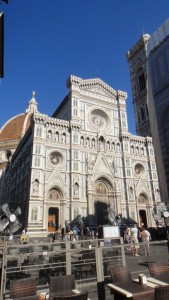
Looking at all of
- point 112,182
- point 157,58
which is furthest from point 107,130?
point 157,58

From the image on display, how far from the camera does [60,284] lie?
4.84 m

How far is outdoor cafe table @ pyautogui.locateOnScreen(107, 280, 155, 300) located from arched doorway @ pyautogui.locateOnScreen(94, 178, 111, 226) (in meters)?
22.5

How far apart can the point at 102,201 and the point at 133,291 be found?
2440cm

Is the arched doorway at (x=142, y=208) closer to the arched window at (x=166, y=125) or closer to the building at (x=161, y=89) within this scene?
the building at (x=161, y=89)

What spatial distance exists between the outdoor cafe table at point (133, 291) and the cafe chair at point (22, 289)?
1664 mm

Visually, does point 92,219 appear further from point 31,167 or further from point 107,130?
point 107,130

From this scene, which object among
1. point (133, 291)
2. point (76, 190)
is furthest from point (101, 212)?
point (133, 291)

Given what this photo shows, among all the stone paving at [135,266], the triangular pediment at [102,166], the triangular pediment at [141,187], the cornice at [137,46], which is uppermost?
the cornice at [137,46]

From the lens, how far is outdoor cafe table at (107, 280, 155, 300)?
4.02 m

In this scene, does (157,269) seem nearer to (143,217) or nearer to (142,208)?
(142,208)

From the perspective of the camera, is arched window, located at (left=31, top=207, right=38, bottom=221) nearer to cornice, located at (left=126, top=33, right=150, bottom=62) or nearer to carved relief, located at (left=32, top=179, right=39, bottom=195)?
carved relief, located at (left=32, top=179, right=39, bottom=195)

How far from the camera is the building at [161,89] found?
16750mm

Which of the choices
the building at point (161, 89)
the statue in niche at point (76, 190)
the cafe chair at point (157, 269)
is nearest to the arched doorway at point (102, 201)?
the statue in niche at point (76, 190)

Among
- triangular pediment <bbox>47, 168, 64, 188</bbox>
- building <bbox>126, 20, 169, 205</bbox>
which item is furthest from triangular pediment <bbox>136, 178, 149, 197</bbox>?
triangular pediment <bbox>47, 168, 64, 188</bbox>
